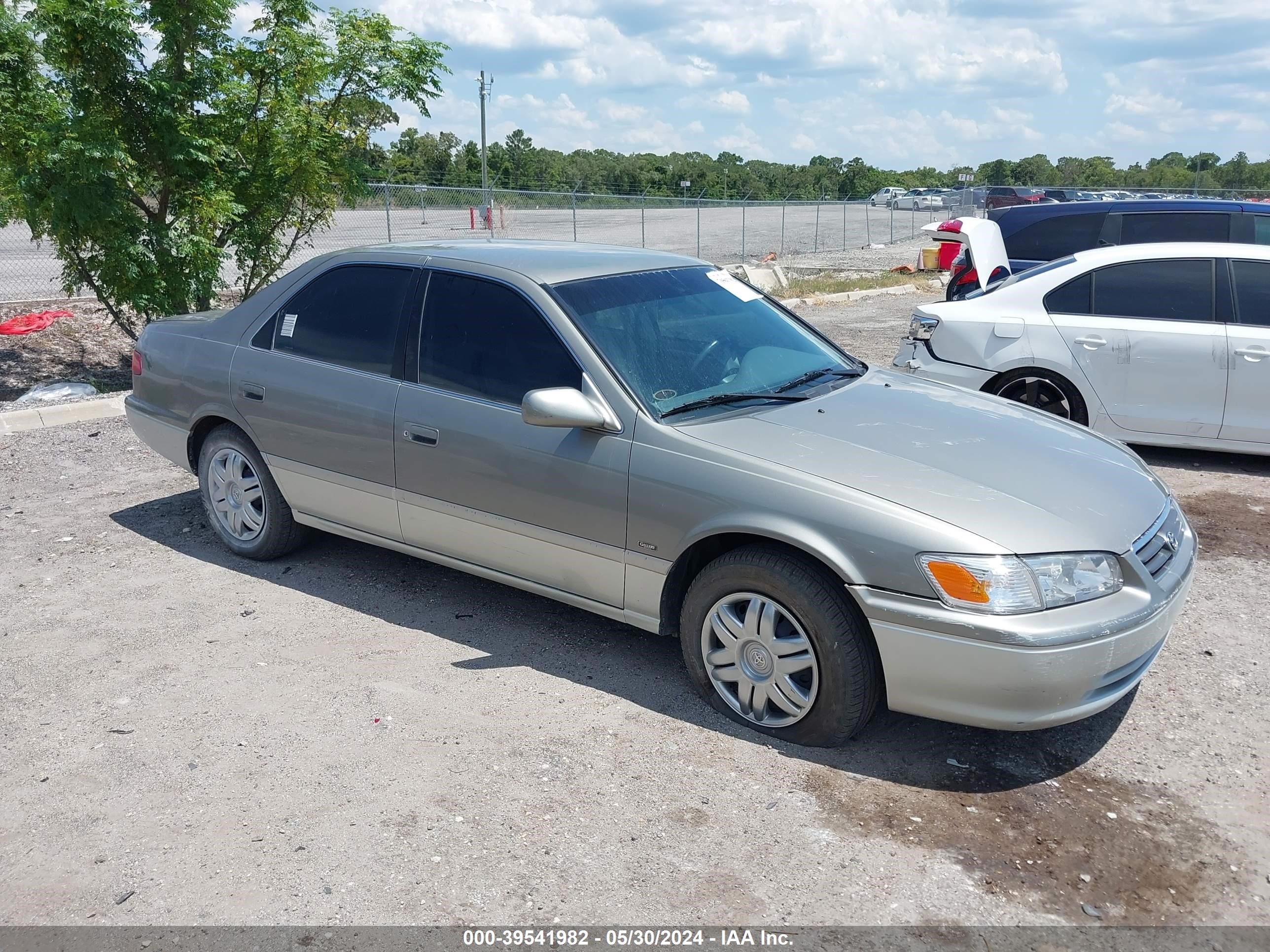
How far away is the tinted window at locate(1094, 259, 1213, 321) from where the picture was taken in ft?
23.9

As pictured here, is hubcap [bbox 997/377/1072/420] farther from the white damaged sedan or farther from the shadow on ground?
the shadow on ground

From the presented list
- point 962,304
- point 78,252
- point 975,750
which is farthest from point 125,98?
point 975,750

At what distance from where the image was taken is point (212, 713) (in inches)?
163

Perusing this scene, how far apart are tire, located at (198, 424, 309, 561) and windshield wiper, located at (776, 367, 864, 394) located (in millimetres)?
2584

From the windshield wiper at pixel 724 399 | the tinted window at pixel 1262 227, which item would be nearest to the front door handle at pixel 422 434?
the windshield wiper at pixel 724 399

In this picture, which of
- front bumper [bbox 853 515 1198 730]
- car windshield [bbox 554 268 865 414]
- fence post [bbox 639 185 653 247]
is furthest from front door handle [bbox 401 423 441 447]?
fence post [bbox 639 185 653 247]

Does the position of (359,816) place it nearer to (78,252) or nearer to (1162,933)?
(1162,933)

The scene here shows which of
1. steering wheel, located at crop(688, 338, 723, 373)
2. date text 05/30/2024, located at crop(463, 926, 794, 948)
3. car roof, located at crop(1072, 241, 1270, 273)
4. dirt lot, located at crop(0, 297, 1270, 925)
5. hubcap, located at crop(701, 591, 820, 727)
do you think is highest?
car roof, located at crop(1072, 241, 1270, 273)

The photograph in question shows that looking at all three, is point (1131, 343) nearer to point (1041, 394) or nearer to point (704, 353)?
point (1041, 394)

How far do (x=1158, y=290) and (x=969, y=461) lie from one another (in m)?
4.36

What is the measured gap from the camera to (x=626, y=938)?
2.92 meters

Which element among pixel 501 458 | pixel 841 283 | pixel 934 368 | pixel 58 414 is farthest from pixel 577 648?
pixel 841 283

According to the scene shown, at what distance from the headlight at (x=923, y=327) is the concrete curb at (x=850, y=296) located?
780cm

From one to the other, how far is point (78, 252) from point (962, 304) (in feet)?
24.2
